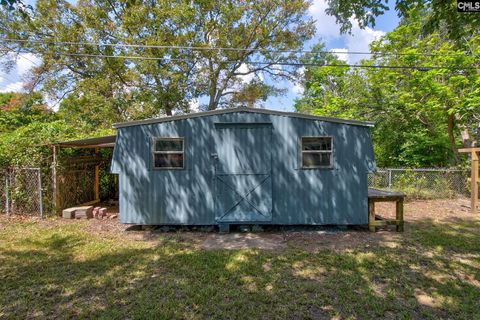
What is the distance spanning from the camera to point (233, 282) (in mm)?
3836

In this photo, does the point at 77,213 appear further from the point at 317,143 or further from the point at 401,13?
the point at 401,13

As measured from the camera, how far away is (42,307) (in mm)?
3215

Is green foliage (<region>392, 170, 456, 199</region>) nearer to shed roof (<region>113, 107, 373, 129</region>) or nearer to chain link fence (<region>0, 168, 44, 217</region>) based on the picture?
shed roof (<region>113, 107, 373, 129</region>)

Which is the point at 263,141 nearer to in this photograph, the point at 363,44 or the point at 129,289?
the point at 129,289

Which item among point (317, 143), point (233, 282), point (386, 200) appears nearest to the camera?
point (233, 282)

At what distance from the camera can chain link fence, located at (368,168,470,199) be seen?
10.3m

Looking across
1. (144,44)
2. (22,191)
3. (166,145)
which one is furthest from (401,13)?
(144,44)

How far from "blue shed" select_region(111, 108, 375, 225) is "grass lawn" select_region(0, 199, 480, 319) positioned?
0.80 metres

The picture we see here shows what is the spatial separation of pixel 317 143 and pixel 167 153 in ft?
11.5

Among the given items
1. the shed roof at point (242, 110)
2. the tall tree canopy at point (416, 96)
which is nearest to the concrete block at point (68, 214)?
the shed roof at point (242, 110)

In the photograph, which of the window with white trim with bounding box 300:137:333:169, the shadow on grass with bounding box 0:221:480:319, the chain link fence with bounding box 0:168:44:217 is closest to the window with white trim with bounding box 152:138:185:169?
the shadow on grass with bounding box 0:221:480:319

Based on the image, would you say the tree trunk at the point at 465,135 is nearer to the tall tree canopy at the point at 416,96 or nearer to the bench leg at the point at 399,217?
the tall tree canopy at the point at 416,96

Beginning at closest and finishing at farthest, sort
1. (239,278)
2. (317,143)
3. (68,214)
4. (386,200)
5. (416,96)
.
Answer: (239,278) < (386,200) < (317,143) < (68,214) < (416,96)

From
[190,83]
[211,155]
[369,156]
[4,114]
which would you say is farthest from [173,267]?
[4,114]
